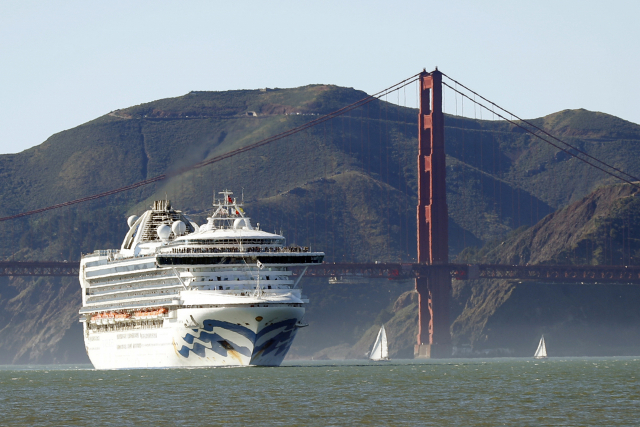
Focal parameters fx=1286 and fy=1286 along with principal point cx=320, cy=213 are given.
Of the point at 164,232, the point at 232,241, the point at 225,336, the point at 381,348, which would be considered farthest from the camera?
the point at 381,348

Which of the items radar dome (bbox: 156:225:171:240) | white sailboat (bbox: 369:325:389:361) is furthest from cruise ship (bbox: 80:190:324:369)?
white sailboat (bbox: 369:325:389:361)

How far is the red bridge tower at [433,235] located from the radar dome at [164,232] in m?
65.9

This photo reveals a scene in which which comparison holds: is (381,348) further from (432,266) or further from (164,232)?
(164,232)

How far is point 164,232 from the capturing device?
306 ft

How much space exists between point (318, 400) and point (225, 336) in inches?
869

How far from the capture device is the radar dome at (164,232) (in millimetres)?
93188

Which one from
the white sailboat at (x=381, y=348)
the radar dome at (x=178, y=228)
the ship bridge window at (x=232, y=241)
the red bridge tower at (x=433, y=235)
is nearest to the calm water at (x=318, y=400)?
the ship bridge window at (x=232, y=241)

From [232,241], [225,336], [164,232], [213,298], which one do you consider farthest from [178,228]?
[225,336]

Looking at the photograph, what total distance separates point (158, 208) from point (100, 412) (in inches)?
1753

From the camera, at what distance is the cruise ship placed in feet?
266

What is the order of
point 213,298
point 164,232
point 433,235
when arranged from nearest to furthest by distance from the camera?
point 213,298 < point 164,232 < point 433,235

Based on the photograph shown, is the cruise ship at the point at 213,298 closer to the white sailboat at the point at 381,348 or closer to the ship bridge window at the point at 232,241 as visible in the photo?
the ship bridge window at the point at 232,241

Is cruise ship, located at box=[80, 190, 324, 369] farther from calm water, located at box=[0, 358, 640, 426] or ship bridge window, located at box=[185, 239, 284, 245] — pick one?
calm water, located at box=[0, 358, 640, 426]

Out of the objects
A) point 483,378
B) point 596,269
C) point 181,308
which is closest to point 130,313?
point 181,308
